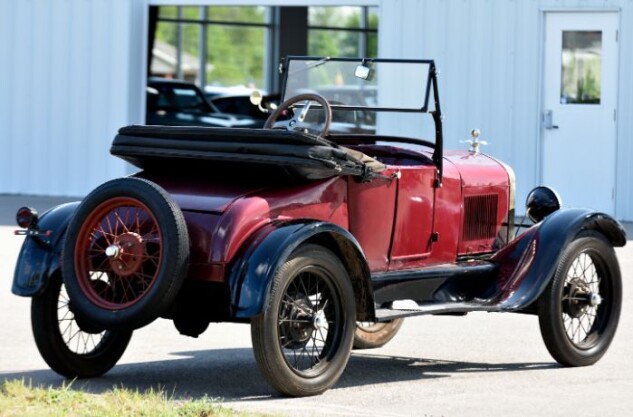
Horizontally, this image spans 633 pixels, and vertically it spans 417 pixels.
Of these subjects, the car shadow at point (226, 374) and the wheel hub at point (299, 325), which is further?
the car shadow at point (226, 374)

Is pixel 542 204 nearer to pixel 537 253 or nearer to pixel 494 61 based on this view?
pixel 537 253

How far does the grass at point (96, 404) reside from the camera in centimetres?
593

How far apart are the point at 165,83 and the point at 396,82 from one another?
19.1 meters

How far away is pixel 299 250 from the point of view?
21.9 ft

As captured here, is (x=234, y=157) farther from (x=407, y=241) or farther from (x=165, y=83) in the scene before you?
(x=165, y=83)

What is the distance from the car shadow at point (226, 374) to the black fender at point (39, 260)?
1.57 feet

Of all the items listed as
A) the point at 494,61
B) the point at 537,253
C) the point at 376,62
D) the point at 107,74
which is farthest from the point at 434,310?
the point at 107,74

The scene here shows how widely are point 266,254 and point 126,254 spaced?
27.6 inches

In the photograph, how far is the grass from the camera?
234 inches

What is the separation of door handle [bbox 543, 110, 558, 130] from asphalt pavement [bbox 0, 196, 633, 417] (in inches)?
311

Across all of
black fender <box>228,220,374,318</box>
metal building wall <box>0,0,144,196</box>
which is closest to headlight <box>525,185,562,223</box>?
black fender <box>228,220,374,318</box>

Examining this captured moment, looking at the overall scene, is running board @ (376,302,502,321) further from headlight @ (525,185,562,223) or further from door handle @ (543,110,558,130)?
door handle @ (543,110,558,130)

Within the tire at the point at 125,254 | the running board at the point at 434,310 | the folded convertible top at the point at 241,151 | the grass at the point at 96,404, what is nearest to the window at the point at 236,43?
the running board at the point at 434,310

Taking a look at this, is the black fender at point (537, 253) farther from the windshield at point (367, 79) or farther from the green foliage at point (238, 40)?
the green foliage at point (238, 40)
